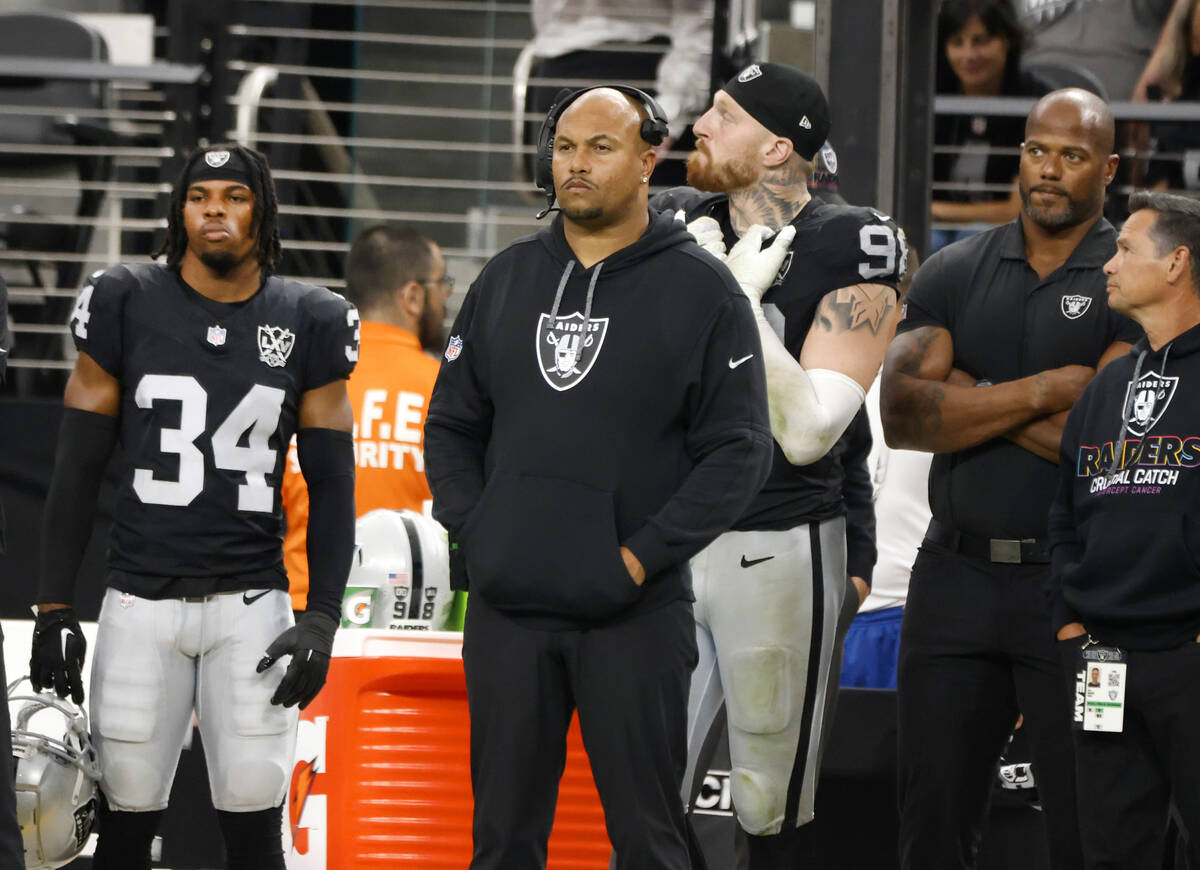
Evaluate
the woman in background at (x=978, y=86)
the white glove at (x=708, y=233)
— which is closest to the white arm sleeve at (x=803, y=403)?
the white glove at (x=708, y=233)

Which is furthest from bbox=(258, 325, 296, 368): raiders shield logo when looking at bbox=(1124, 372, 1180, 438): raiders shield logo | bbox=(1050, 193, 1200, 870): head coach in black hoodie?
bbox=(1124, 372, 1180, 438): raiders shield logo

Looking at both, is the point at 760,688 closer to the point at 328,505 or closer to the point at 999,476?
the point at 999,476

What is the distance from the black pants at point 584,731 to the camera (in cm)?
294

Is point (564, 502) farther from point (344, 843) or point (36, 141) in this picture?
point (36, 141)

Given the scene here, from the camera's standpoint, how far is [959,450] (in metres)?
3.78

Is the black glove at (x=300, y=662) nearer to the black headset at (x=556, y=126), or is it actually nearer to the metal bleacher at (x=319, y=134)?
the black headset at (x=556, y=126)

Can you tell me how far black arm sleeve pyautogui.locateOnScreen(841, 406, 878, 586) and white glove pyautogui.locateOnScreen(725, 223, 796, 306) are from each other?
764 millimetres

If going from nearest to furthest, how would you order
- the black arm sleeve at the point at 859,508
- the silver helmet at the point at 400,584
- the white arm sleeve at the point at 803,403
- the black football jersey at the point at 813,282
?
the white arm sleeve at the point at 803,403, the black football jersey at the point at 813,282, the black arm sleeve at the point at 859,508, the silver helmet at the point at 400,584

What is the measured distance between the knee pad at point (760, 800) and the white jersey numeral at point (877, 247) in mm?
1057

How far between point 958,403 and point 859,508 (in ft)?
2.12

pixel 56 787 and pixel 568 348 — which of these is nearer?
pixel 568 348

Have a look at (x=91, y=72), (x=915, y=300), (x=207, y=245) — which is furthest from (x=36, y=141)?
(x=915, y=300)

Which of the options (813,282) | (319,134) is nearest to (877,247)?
(813,282)

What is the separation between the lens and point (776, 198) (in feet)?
12.3
